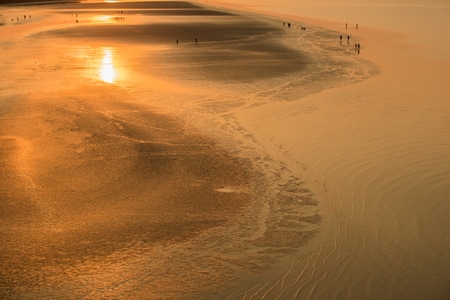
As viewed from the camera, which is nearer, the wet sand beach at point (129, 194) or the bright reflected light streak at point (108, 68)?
the wet sand beach at point (129, 194)

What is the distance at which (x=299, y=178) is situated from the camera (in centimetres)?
1554

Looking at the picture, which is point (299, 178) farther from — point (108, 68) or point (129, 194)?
point (108, 68)

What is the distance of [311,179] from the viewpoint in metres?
15.5

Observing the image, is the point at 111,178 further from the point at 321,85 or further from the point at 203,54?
the point at 203,54

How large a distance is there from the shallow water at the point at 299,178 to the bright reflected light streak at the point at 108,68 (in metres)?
0.10

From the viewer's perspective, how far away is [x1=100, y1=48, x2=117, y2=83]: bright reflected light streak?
29.4 m

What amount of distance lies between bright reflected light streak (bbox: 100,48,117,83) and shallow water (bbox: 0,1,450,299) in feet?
0.34

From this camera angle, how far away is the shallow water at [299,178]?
1028 centimetres

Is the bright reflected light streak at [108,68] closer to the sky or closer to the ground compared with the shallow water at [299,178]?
closer to the sky

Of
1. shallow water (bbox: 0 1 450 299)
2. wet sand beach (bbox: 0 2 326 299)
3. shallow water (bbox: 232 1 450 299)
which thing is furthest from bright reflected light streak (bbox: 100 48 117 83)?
shallow water (bbox: 232 1 450 299)

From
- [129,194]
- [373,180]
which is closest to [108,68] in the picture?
[129,194]

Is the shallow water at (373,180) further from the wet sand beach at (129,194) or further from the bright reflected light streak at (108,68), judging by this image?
the bright reflected light streak at (108,68)

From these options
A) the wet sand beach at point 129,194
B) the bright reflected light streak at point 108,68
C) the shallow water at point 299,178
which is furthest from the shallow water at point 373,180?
the bright reflected light streak at point 108,68

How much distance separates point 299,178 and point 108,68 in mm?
20052
